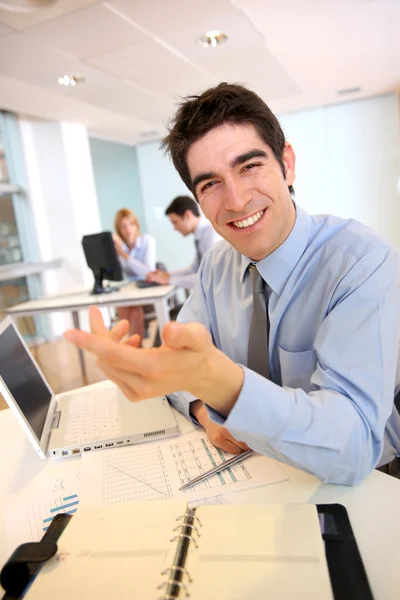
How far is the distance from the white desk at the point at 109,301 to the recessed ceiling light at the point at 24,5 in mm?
Result: 1874

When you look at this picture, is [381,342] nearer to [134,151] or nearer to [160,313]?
[160,313]

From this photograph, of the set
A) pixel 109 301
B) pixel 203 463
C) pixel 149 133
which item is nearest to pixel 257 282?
pixel 203 463

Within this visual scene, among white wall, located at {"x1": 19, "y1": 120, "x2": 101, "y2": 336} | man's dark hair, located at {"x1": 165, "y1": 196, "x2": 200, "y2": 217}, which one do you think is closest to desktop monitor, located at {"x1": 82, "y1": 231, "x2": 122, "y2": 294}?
man's dark hair, located at {"x1": 165, "y1": 196, "x2": 200, "y2": 217}

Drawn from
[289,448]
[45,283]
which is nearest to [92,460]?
[289,448]

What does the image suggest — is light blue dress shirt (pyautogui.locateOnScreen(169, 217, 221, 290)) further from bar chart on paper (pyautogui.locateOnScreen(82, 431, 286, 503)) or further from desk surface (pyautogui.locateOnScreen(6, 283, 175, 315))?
bar chart on paper (pyautogui.locateOnScreen(82, 431, 286, 503))

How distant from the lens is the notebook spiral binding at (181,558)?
1.88 feet

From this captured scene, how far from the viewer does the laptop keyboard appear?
3.48 ft

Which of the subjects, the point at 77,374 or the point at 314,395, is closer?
the point at 314,395

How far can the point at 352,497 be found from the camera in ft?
2.58

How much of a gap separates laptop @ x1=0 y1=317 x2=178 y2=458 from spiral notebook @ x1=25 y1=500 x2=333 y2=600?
305 mm

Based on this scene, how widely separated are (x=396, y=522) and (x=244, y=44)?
12.0ft

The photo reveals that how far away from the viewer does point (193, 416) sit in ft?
3.66

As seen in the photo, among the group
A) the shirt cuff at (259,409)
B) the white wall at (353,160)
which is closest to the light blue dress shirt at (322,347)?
the shirt cuff at (259,409)

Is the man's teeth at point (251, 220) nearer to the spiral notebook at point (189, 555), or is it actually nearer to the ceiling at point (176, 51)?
the spiral notebook at point (189, 555)
